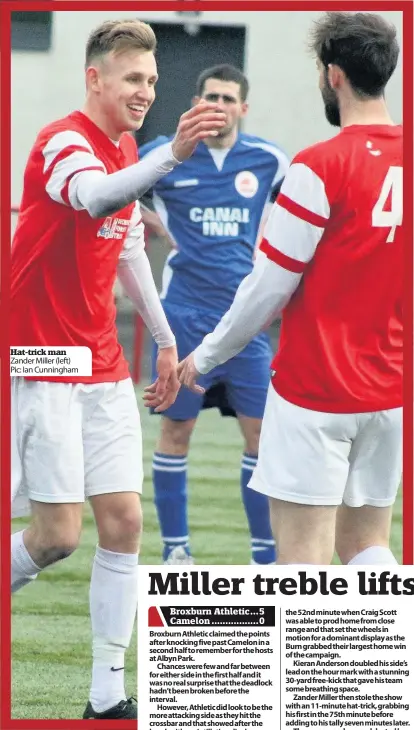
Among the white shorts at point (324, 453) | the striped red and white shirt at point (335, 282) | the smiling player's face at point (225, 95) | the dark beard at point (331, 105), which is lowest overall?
the white shorts at point (324, 453)

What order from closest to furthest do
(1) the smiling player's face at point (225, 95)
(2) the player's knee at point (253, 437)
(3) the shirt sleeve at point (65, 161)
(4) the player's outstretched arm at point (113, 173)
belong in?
1. (4) the player's outstretched arm at point (113, 173)
2. (3) the shirt sleeve at point (65, 161)
3. (1) the smiling player's face at point (225, 95)
4. (2) the player's knee at point (253, 437)

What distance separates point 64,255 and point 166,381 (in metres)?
0.50

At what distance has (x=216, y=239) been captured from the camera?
5062mm

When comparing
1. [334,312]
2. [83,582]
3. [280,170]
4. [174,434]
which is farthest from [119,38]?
[83,582]

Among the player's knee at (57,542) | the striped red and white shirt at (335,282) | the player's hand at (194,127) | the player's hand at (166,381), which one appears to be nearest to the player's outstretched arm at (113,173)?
the player's hand at (194,127)

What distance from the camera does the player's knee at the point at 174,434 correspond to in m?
5.23

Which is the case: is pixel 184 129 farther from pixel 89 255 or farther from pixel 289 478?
pixel 289 478

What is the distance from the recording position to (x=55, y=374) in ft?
15.7

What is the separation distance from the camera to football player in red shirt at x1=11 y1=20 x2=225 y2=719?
4723 millimetres

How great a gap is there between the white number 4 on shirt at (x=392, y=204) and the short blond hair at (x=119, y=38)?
825 millimetres

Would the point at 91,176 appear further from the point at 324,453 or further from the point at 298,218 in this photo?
the point at 324,453

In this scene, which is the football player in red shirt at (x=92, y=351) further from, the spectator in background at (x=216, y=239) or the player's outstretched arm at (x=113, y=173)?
the spectator in background at (x=216, y=239)

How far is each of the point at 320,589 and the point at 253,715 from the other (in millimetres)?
384

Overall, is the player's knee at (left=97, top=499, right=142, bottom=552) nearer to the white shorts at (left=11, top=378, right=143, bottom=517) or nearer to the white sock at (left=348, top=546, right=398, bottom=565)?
the white shorts at (left=11, top=378, right=143, bottom=517)
